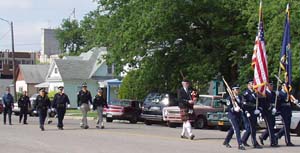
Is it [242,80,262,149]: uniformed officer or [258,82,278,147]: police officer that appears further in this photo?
[258,82,278,147]: police officer

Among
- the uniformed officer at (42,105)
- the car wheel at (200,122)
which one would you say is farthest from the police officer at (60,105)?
the car wheel at (200,122)

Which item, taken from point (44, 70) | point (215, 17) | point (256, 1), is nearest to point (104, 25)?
point (215, 17)

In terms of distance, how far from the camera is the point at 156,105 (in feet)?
107

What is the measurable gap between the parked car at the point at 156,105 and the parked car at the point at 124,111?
1.47 meters

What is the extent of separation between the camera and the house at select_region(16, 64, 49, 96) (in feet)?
277

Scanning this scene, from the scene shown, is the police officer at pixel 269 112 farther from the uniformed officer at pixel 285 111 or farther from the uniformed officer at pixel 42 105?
the uniformed officer at pixel 42 105

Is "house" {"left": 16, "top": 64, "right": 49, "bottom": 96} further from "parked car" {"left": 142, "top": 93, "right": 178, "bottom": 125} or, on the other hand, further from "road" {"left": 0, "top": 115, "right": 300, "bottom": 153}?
"road" {"left": 0, "top": 115, "right": 300, "bottom": 153}

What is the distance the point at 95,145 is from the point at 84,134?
4554 mm

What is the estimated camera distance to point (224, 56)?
37.6m

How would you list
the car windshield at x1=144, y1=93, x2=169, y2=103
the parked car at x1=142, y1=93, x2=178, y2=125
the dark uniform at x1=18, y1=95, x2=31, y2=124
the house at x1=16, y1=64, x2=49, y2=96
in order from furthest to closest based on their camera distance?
the house at x1=16, y1=64, x2=49, y2=96 < the car windshield at x1=144, y1=93, x2=169, y2=103 < the parked car at x1=142, y1=93, x2=178, y2=125 < the dark uniform at x1=18, y1=95, x2=31, y2=124

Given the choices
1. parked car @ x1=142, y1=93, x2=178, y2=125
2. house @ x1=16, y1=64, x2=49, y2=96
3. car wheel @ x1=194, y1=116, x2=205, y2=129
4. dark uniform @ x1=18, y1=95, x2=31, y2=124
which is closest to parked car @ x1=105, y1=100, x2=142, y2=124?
parked car @ x1=142, y1=93, x2=178, y2=125

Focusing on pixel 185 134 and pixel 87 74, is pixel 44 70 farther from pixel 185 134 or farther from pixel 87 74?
→ pixel 185 134

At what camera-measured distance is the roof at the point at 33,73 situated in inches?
3332

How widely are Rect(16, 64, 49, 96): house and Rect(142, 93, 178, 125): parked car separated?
172 feet
